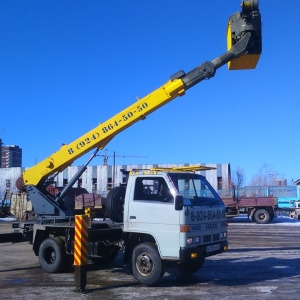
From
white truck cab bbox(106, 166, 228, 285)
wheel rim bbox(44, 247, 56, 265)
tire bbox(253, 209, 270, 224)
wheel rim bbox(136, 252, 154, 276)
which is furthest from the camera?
tire bbox(253, 209, 270, 224)

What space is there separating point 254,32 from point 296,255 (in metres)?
7.24

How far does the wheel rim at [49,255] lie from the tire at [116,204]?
1.95 metres

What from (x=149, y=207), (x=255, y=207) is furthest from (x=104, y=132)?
(x=255, y=207)

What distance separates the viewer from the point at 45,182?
12469 millimetres

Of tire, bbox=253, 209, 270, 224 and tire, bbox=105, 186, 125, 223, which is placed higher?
tire, bbox=105, 186, 125, 223

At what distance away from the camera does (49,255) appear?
10.8 m

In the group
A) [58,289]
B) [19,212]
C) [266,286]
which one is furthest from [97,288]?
[19,212]

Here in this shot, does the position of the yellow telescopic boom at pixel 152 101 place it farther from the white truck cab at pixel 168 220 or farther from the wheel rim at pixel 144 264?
the wheel rim at pixel 144 264

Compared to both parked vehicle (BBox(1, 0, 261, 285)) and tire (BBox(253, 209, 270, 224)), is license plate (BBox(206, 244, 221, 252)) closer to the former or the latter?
parked vehicle (BBox(1, 0, 261, 285))

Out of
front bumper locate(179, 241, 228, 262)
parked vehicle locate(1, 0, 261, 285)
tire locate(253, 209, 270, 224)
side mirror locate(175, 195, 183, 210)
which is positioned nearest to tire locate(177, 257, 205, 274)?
parked vehicle locate(1, 0, 261, 285)

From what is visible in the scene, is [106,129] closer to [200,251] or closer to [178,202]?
[178,202]

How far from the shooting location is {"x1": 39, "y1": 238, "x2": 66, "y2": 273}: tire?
1040 cm

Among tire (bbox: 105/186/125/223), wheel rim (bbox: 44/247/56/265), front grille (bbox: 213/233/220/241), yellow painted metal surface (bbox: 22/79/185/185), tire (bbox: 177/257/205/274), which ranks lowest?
tire (bbox: 177/257/205/274)

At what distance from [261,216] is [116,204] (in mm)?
22685
